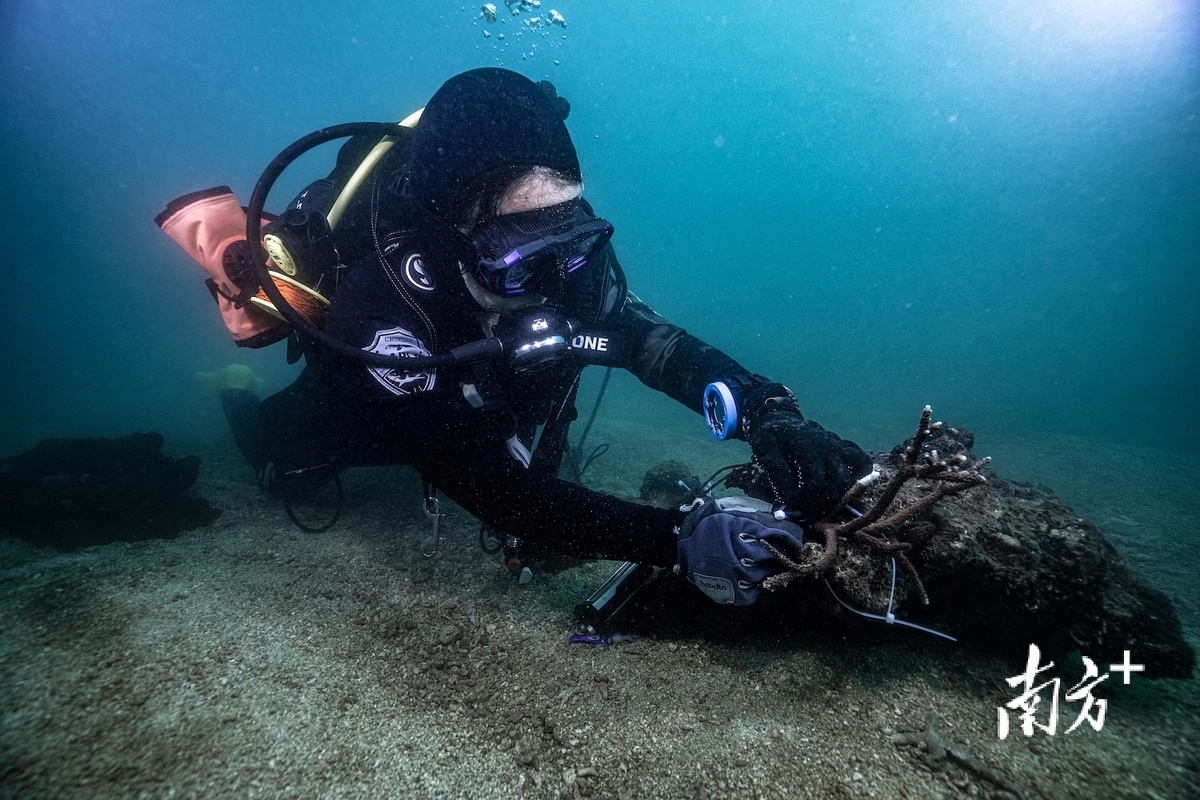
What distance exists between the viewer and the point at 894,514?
1.72 metres

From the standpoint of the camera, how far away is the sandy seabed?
1.31 meters

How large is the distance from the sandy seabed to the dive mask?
1.88 metres

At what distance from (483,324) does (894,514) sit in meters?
2.29

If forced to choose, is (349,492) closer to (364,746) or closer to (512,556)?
(512,556)

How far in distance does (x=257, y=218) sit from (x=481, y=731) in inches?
106

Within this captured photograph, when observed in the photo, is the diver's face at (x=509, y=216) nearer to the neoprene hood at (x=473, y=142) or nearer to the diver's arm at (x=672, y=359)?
the neoprene hood at (x=473, y=142)

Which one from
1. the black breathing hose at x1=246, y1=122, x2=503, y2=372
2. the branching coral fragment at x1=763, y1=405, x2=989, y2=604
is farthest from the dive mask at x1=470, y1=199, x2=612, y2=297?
the branching coral fragment at x1=763, y1=405, x2=989, y2=604

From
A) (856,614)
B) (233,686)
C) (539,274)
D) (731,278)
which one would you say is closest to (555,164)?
(539,274)

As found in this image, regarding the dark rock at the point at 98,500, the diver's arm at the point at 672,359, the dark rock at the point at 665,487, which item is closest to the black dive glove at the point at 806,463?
the diver's arm at the point at 672,359

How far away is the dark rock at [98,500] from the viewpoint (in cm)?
340

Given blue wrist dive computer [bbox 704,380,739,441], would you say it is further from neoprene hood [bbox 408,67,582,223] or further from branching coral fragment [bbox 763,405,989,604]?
neoprene hood [bbox 408,67,582,223]

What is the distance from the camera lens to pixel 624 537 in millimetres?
2105

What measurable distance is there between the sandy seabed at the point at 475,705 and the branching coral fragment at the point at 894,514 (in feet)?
1.55

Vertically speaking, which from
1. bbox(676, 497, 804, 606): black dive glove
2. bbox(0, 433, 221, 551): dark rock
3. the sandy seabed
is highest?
bbox(676, 497, 804, 606): black dive glove
